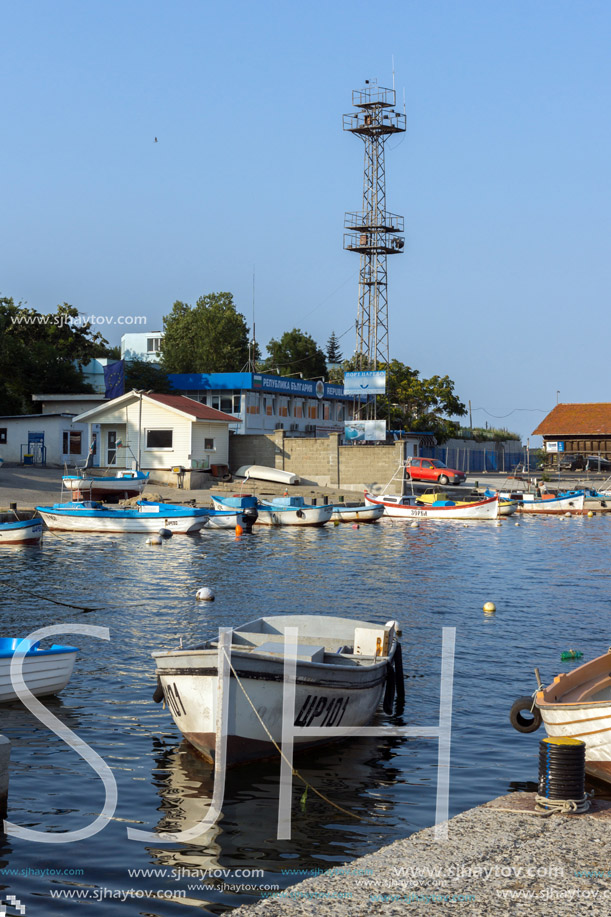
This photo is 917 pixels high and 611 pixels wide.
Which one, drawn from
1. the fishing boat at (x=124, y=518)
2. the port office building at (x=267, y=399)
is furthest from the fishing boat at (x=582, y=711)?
the port office building at (x=267, y=399)

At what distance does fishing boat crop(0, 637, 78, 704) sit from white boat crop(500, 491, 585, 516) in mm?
49116

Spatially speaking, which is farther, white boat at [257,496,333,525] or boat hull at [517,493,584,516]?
boat hull at [517,493,584,516]

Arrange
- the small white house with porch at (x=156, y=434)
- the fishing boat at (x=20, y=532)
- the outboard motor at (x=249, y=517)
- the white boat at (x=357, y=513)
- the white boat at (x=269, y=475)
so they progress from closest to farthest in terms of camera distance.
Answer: the fishing boat at (x=20, y=532) → the outboard motor at (x=249, y=517) → the white boat at (x=357, y=513) → the small white house with porch at (x=156, y=434) → the white boat at (x=269, y=475)

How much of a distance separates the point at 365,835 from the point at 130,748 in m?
3.87

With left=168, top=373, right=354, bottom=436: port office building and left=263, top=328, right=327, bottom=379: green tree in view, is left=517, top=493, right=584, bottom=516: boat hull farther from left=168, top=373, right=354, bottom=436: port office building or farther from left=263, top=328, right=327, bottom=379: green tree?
left=263, top=328, right=327, bottom=379: green tree

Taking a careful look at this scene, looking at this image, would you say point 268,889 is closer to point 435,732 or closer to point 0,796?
point 0,796

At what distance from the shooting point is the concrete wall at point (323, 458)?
58844 mm

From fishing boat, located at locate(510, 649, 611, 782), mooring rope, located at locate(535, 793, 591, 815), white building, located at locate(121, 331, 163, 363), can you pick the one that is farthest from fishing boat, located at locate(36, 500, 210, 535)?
white building, located at locate(121, 331, 163, 363)

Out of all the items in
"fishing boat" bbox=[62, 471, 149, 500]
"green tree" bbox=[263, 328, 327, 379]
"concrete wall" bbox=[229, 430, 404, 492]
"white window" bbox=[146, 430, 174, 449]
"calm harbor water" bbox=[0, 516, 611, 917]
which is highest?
"green tree" bbox=[263, 328, 327, 379]

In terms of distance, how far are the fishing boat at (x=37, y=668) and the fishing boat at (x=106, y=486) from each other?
108 feet

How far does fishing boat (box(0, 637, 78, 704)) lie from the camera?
13.6 metres

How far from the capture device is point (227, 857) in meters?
8.98

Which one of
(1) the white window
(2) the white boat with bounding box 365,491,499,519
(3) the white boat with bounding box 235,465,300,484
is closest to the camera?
(2) the white boat with bounding box 365,491,499,519

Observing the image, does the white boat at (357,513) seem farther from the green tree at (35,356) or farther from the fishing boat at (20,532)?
the green tree at (35,356)
